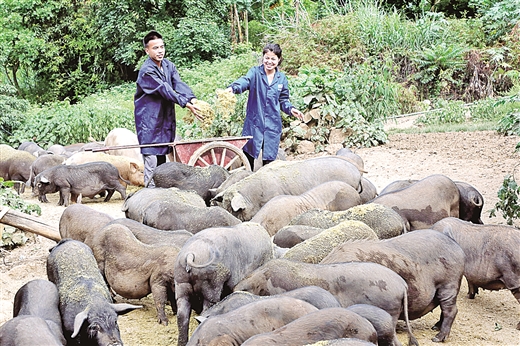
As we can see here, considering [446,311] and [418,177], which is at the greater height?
[446,311]

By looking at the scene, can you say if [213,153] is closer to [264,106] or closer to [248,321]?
[264,106]

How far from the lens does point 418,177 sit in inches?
381

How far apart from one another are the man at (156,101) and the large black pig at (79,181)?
3.12 ft

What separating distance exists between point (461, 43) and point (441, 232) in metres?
14.9

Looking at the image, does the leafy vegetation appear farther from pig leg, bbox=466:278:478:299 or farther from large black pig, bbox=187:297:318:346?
pig leg, bbox=466:278:478:299

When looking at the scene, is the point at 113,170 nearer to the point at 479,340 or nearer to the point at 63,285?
the point at 63,285

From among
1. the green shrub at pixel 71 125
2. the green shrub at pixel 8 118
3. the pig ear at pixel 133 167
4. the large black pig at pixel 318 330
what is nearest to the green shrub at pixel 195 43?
the green shrub at pixel 71 125

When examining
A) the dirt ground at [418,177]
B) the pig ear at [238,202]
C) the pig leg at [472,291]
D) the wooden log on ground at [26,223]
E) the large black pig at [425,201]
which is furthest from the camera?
the pig ear at [238,202]

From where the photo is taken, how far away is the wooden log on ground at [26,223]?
256 inches

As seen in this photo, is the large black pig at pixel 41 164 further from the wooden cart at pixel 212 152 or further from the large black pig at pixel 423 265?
the large black pig at pixel 423 265

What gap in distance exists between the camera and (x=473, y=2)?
23047 mm

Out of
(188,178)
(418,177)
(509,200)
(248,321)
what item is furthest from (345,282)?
(418,177)

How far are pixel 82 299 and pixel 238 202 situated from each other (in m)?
2.81

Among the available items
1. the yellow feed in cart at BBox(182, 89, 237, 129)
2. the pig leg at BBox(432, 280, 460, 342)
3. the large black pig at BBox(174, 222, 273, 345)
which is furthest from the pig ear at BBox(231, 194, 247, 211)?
the yellow feed in cart at BBox(182, 89, 237, 129)
